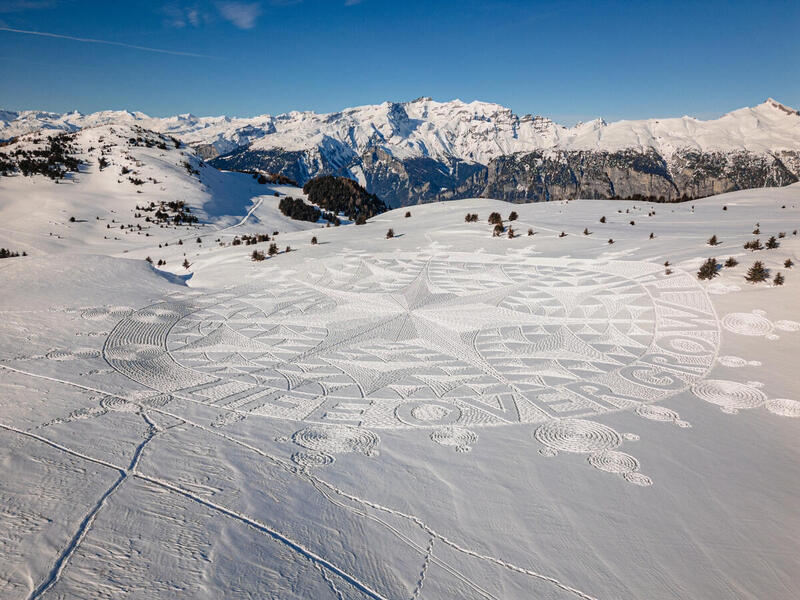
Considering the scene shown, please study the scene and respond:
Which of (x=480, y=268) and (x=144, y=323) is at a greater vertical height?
(x=480, y=268)

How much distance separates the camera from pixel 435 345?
10.9 metres

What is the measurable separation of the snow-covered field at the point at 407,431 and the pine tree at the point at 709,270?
45 cm

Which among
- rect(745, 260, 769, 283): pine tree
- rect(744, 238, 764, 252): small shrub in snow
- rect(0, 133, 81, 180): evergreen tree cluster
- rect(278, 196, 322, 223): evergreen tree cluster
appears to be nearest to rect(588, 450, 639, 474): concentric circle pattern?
rect(745, 260, 769, 283): pine tree

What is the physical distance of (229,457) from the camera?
558cm

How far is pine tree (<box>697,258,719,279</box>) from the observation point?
13039mm

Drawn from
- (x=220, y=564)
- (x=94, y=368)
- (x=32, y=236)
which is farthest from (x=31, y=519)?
(x=32, y=236)

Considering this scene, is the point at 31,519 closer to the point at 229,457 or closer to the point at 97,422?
the point at 229,457

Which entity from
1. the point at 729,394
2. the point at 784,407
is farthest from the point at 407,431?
the point at 784,407

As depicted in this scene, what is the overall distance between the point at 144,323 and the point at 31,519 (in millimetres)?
9053

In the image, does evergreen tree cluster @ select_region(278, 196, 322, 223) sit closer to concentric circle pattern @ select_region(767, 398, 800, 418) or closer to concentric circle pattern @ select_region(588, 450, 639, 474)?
concentric circle pattern @ select_region(588, 450, 639, 474)

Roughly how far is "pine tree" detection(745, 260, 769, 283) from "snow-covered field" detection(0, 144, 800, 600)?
0.24m

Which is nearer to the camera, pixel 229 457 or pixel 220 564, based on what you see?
pixel 220 564

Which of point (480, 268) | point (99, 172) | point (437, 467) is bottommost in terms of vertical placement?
point (437, 467)

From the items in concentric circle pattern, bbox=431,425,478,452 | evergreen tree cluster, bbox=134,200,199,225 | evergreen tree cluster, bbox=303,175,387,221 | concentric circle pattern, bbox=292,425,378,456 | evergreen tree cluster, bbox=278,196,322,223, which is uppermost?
evergreen tree cluster, bbox=303,175,387,221
